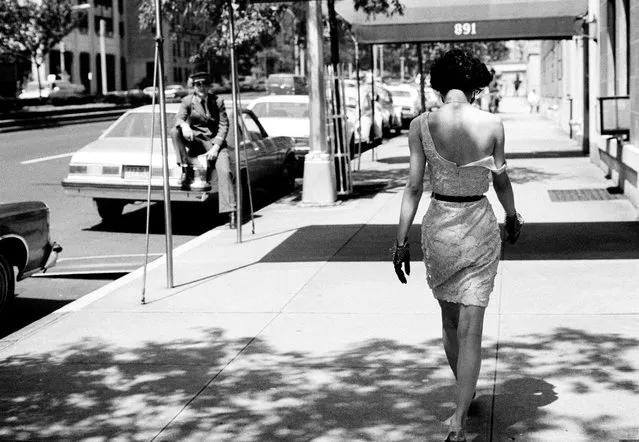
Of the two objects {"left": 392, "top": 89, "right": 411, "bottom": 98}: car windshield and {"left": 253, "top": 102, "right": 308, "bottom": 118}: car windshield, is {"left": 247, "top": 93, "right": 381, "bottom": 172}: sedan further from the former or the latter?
{"left": 392, "top": 89, "right": 411, "bottom": 98}: car windshield

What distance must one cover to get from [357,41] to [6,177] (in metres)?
7.03

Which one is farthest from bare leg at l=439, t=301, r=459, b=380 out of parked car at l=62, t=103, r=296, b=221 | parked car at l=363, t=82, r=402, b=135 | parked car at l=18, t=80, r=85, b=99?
parked car at l=18, t=80, r=85, b=99

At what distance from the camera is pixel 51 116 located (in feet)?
149

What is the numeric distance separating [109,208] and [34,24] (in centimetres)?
4169

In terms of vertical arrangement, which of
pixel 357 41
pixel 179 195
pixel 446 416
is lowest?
pixel 446 416

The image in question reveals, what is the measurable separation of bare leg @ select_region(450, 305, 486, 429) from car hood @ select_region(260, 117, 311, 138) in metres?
14.7

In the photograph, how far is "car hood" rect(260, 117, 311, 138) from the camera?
1942 cm

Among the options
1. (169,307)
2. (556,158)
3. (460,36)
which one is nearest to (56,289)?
(169,307)

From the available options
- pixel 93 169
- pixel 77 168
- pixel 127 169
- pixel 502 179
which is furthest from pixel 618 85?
pixel 502 179

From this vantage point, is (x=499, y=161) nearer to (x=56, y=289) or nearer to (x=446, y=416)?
(x=446, y=416)

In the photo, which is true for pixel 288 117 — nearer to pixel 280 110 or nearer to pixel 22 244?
pixel 280 110

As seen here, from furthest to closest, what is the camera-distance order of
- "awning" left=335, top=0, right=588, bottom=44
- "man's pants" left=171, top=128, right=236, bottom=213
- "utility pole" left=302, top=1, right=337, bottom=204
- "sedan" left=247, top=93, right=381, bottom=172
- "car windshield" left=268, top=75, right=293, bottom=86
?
"car windshield" left=268, top=75, right=293, bottom=86, "awning" left=335, top=0, right=588, bottom=44, "sedan" left=247, top=93, right=381, bottom=172, "utility pole" left=302, top=1, right=337, bottom=204, "man's pants" left=171, top=128, right=236, bottom=213

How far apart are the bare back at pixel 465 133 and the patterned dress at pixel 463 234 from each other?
4 cm

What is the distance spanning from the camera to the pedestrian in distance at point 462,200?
469cm
